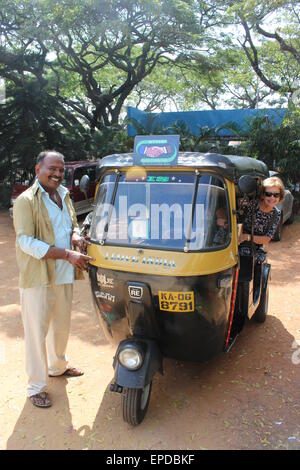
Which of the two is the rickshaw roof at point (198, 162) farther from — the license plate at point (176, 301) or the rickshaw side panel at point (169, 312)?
the license plate at point (176, 301)

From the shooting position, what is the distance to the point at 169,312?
9.96ft

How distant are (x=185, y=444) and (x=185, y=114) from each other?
13513 millimetres

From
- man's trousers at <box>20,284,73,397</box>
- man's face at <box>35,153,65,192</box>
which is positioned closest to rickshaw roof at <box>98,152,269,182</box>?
man's face at <box>35,153,65,192</box>

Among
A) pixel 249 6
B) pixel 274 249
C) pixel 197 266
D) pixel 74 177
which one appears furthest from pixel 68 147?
pixel 197 266

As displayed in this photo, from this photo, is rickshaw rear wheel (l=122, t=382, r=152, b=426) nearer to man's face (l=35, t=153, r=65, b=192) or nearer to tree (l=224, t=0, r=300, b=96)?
man's face (l=35, t=153, r=65, b=192)

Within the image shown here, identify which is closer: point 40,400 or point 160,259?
point 160,259

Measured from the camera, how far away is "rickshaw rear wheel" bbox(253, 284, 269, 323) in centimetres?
478

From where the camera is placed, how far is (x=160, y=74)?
22047mm

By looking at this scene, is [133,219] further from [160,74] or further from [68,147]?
[160,74]

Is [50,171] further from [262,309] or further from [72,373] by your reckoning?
[262,309]

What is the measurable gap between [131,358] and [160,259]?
79 centimetres

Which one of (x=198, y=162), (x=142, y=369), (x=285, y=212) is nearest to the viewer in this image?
(x=142, y=369)

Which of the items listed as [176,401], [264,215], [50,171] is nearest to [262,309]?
[264,215]

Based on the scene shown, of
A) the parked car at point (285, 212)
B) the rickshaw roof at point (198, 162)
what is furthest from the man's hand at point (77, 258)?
the parked car at point (285, 212)
